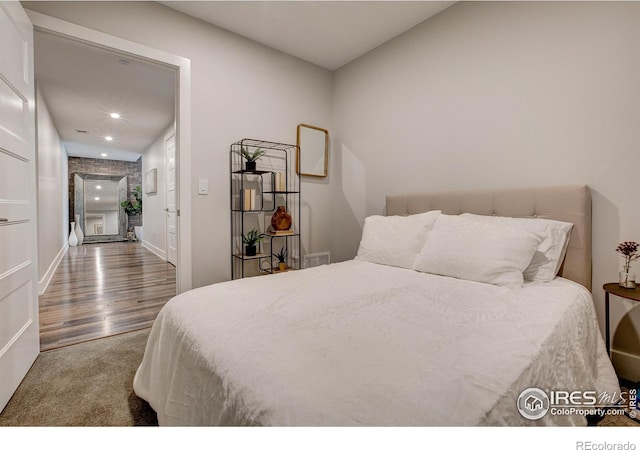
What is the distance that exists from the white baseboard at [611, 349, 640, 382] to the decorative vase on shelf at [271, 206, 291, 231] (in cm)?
238

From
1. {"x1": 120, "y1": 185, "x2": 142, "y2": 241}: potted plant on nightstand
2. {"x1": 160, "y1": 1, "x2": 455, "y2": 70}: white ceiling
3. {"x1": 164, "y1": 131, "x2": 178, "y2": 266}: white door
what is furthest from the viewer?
{"x1": 120, "y1": 185, "x2": 142, "y2": 241}: potted plant on nightstand

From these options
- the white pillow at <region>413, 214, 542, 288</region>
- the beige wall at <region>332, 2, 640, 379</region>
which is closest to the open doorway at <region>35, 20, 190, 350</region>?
the beige wall at <region>332, 2, 640, 379</region>

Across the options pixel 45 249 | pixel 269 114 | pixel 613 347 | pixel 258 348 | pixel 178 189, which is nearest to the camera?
pixel 258 348

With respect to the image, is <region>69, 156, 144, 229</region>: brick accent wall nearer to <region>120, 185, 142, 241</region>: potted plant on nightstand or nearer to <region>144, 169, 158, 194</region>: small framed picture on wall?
<region>120, 185, 142, 241</region>: potted plant on nightstand

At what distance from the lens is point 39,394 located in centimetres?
154

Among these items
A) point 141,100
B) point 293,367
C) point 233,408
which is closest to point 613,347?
point 293,367

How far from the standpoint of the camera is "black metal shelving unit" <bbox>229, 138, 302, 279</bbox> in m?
2.63

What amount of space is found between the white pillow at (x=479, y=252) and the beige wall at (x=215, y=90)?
5.56 feet

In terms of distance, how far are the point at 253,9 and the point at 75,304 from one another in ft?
10.4

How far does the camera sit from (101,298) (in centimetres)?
312

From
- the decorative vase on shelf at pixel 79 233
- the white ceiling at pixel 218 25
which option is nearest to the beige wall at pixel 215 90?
the white ceiling at pixel 218 25

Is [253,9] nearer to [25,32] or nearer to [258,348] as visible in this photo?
[25,32]

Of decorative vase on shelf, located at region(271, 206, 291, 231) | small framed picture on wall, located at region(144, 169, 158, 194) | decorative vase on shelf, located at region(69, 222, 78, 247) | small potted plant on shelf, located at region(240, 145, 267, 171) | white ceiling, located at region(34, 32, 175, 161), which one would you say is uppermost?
white ceiling, located at region(34, 32, 175, 161)
